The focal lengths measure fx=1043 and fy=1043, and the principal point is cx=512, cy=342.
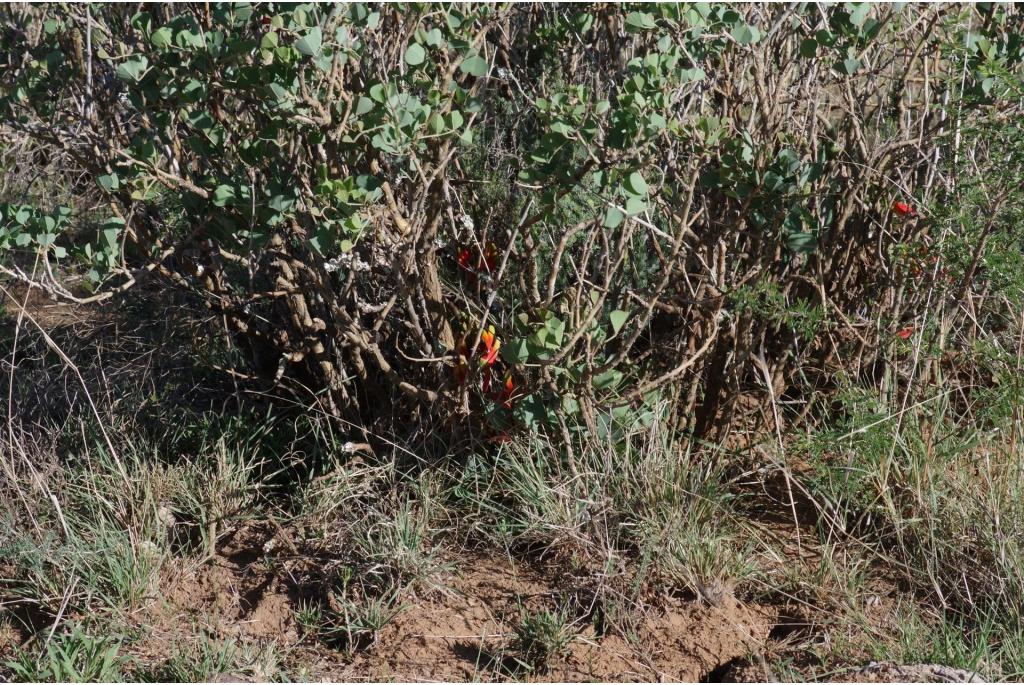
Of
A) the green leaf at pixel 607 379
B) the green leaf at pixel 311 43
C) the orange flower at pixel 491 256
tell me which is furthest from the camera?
the orange flower at pixel 491 256

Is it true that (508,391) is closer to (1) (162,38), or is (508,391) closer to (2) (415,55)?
(2) (415,55)

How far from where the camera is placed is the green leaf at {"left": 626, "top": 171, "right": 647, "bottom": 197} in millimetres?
2768

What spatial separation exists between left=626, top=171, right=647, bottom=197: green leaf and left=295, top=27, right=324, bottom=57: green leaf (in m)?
0.87

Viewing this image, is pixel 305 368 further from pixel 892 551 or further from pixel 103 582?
pixel 892 551

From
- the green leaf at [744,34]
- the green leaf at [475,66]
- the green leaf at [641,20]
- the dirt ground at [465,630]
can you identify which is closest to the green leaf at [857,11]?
the green leaf at [744,34]

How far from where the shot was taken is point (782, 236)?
125 inches

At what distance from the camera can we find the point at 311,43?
8.09 feet

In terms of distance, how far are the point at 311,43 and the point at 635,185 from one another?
91 centimetres

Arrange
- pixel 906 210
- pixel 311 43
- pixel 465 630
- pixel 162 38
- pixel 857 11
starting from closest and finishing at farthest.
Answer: pixel 311 43 → pixel 162 38 → pixel 857 11 → pixel 465 630 → pixel 906 210

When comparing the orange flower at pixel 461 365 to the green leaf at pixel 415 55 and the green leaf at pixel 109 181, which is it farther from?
the green leaf at pixel 109 181

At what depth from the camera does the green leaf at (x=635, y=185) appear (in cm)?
277

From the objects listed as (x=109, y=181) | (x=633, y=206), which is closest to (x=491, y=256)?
(x=633, y=206)

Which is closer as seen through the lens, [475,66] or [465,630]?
[475,66]

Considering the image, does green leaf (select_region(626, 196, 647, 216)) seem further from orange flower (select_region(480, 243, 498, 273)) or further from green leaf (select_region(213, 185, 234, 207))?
green leaf (select_region(213, 185, 234, 207))
